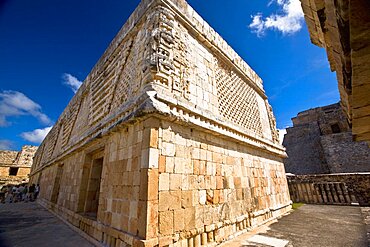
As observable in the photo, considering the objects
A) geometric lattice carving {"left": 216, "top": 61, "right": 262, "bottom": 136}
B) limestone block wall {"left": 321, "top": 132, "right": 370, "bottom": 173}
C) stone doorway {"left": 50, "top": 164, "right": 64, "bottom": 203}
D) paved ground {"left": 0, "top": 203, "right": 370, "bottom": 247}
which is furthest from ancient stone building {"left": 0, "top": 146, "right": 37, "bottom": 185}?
limestone block wall {"left": 321, "top": 132, "right": 370, "bottom": 173}

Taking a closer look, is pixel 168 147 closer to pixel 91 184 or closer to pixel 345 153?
pixel 91 184

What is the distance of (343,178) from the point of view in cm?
773

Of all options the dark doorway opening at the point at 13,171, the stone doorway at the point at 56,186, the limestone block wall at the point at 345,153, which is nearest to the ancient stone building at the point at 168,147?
the stone doorway at the point at 56,186

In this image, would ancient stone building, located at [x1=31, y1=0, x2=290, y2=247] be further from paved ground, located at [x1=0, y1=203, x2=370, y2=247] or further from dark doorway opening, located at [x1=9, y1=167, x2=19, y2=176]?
dark doorway opening, located at [x1=9, y1=167, x2=19, y2=176]

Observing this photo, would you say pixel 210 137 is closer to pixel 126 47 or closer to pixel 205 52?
pixel 205 52

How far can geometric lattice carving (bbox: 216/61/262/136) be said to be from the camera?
17.0 ft

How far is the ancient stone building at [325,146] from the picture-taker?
577 inches

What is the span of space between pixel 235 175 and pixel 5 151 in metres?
29.6

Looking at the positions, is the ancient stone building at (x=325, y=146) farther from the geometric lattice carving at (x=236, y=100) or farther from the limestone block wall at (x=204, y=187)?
the limestone block wall at (x=204, y=187)

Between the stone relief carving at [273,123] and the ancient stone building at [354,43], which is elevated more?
the stone relief carving at [273,123]

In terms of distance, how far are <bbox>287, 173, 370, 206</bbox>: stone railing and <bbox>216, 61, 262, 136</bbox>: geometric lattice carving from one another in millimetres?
4544

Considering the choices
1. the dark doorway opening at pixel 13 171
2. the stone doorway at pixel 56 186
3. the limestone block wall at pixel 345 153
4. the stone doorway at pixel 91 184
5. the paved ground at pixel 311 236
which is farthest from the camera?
the dark doorway opening at pixel 13 171

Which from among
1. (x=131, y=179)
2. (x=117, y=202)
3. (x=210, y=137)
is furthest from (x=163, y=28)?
(x=117, y=202)

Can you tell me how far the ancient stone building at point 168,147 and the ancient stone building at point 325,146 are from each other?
44.4ft
